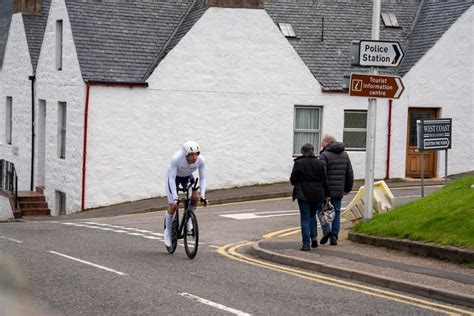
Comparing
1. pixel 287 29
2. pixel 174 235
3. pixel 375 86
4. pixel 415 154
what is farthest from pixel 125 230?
pixel 415 154

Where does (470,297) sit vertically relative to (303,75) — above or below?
below

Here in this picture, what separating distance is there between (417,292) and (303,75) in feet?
65.2

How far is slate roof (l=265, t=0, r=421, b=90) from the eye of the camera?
30312mm

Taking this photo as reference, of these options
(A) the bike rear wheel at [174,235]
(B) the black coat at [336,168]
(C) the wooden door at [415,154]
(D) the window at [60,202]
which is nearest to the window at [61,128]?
(D) the window at [60,202]

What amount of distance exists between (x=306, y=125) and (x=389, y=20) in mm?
5721

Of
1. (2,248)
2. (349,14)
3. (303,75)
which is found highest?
(349,14)

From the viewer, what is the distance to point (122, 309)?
338 inches

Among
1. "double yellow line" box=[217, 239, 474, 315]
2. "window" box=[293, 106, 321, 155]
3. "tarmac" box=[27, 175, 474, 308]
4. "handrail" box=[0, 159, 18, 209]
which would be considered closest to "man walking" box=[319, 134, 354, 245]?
"tarmac" box=[27, 175, 474, 308]

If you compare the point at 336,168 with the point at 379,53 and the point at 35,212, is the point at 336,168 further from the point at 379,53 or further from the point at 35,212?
the point at 35,212

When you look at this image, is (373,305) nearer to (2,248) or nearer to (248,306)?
(248,306)

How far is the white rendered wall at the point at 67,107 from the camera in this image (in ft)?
91.4

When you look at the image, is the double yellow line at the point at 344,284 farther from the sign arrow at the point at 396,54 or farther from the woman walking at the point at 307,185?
the sign arrow at the point at 396,54

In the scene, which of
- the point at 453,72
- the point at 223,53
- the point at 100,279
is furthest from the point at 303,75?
the point at 100,279

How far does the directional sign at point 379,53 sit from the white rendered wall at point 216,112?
44.4ft
